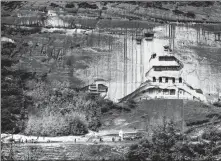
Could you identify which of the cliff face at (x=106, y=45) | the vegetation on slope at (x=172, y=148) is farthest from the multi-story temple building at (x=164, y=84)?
the vegetation on slope at (x=172, y=148)

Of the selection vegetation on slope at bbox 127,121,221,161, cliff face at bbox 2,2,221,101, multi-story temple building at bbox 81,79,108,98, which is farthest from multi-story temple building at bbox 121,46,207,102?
vegetation on slope at bbox 127,121,221,161

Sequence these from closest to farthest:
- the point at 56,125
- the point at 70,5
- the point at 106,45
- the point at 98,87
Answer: the point at 56,125 < the point at 98,87 < the point at 106,45 < the point at 70,5

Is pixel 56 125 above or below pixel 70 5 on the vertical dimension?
below

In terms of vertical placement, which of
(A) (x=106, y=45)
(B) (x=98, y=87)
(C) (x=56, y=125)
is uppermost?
(A) (x=106, y=45)

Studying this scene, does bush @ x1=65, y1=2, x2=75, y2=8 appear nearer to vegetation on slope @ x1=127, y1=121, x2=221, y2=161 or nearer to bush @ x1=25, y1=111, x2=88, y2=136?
bush @ x1=25, y1=111, x2=88, y2=136

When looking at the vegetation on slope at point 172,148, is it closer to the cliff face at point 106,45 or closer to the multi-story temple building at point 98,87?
the cliff face at point 106,45

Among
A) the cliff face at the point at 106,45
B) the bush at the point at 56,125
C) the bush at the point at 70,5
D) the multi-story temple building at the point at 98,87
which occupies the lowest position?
the bush at the point at 56,125

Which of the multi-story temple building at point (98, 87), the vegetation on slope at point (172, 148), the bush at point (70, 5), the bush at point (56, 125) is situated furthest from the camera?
the bush at point (70, 5)

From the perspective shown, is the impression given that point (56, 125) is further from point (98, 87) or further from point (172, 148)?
point (172, 148)

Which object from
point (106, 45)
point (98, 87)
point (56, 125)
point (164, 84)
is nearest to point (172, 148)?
point (164, 84)

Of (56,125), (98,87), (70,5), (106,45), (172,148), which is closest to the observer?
(172,148)
